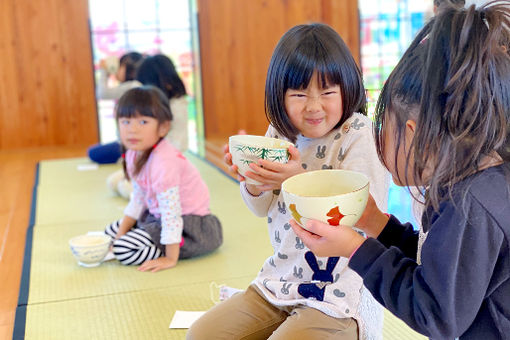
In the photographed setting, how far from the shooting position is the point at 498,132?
2.58 feet

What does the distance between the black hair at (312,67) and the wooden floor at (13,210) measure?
1063 millimetres

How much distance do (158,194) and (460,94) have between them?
1574mm

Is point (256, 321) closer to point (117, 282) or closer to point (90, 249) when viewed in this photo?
point (117, 282)

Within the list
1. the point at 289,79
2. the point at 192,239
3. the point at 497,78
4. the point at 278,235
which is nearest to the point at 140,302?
the point at 192,239

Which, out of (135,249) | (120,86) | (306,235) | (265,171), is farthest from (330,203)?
(120,86)

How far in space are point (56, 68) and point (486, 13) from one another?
5415 mm

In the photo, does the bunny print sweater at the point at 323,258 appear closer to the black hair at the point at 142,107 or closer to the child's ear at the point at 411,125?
the child's ear at the point at 411,125

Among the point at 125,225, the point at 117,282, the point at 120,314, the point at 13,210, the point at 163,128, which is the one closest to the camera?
the point at 120,314

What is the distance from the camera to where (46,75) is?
5.70 meters

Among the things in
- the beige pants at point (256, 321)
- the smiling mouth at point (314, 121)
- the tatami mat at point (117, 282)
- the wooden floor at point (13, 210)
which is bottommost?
the wooden floor at point (13, 210)

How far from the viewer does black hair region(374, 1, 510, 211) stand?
76 centimetres

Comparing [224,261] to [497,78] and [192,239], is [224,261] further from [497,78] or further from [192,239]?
[497,78]

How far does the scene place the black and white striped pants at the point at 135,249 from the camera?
2.24 metres

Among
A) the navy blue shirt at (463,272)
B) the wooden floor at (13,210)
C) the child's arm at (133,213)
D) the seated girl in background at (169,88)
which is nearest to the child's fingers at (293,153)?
the navy blue shirt at (463,272)
